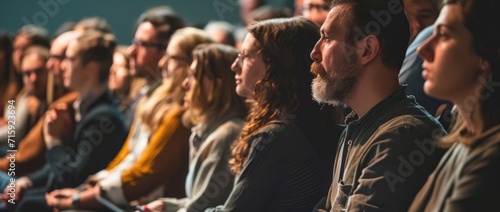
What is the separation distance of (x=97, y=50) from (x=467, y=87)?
11.2 ft

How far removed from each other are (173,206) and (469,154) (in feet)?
6.67

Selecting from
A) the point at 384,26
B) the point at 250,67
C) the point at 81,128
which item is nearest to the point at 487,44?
the point at 384,26

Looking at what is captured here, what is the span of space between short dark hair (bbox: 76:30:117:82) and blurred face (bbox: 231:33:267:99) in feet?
6.38

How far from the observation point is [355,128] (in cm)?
266

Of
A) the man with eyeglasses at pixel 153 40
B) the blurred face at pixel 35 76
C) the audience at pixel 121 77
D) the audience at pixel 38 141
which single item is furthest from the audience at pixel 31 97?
the man with eyeglasses at pixel 153 40

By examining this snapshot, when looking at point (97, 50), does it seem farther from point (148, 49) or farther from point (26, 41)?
point (26, 41)

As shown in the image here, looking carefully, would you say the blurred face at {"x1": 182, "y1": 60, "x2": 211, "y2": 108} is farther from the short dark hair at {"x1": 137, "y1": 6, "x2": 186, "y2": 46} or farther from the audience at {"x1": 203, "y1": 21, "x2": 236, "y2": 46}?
the audience at {"x1": 203, "y1": 21, "x2": 236, "y2": 46}

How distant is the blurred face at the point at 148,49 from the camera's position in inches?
204

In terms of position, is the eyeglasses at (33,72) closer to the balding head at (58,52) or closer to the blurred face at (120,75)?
the balding head at (58,52)

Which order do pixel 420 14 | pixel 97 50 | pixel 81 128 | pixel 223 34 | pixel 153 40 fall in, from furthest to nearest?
pixel 223 34 < pixel 97 50 < pixel 153 40 < pixel 81 128 < pixel 420 14

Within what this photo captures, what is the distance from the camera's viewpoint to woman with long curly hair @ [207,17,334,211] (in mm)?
3143

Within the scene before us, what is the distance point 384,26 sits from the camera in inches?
104

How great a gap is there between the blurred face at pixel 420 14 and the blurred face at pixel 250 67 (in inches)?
30.1

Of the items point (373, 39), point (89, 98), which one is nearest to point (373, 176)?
point (373, 39)
